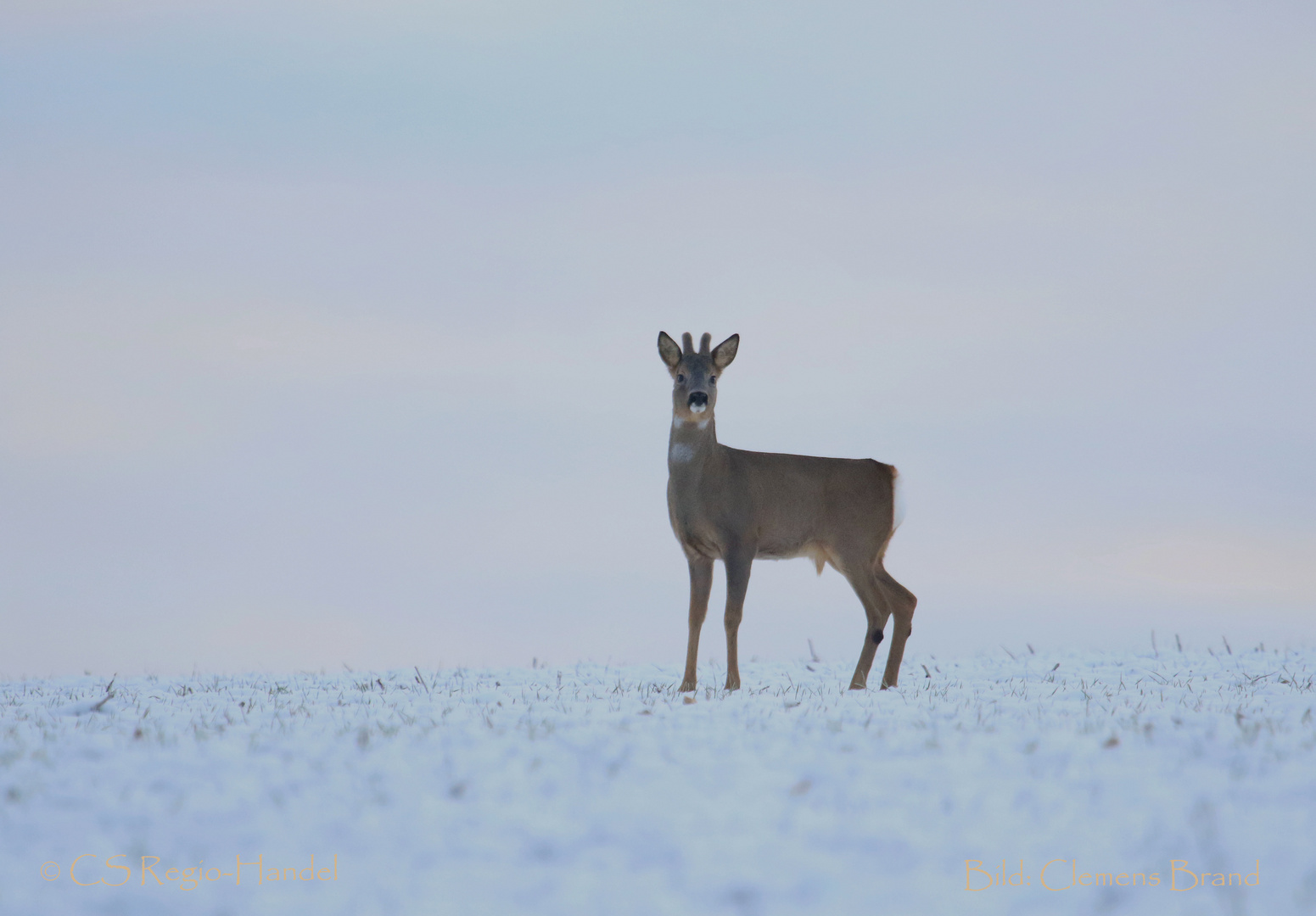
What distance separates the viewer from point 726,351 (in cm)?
1188

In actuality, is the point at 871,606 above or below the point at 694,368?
below

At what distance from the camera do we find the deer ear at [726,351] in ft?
38.8

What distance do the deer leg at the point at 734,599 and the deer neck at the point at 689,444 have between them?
101 cm

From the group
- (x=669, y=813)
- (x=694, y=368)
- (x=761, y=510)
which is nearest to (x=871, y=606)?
(x=761, y=510)

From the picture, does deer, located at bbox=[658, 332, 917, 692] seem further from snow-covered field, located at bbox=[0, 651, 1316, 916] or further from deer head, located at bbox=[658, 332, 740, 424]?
snow-covered field, located at bbox=[0, 651, 1316, 916]

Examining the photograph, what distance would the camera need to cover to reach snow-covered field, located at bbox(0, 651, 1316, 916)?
4.72m

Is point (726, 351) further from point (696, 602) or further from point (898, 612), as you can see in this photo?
point (898, 612)

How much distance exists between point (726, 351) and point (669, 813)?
7052 millimetres

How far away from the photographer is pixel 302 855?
200 inches

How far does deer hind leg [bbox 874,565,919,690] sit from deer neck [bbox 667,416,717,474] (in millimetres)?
2140

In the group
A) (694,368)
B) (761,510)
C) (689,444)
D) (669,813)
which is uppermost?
(694,368)

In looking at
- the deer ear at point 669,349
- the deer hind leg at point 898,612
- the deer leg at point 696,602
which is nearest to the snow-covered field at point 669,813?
the deer leg at point 696,602

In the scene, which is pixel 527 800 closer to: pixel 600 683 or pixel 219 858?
pixel 219 858

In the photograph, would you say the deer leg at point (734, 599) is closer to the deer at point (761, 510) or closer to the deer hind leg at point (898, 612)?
the deer at point (761, 510)
